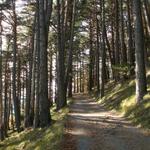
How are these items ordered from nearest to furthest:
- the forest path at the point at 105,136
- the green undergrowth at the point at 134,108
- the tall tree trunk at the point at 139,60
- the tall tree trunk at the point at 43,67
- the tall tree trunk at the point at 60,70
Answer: the forest path at the point at 105,136 → the green undergrowth at the point at 134,108 → the tall tree trunk at the point at 43,67 → the tall tree trunk at the point at 139,60 → the tall tree trunk at the point at 60,70

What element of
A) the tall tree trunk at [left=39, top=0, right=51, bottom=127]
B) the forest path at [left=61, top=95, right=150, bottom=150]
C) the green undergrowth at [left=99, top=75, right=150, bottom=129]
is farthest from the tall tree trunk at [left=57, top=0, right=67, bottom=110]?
the forest path at [left=61, top=95, right=150, bottom=150]

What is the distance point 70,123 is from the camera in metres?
16.1

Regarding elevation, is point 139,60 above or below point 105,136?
above

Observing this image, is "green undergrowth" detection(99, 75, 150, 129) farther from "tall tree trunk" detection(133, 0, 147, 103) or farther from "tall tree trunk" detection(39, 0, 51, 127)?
Answer: "tall tree trunk" detection(39, 0, 51, 127)

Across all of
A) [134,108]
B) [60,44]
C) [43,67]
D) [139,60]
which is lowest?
[134,108]

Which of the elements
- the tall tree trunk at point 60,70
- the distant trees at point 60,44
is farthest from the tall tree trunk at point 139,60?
the tall tree trunk at point 60,70

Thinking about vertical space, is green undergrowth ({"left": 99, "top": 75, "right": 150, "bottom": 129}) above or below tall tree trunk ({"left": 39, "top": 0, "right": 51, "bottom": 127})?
below

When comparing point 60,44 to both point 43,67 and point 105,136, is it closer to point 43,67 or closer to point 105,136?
point 43,67

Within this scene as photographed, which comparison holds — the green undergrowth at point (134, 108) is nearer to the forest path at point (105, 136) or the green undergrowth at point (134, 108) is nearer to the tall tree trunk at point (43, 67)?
the forest path at point (105, 136)

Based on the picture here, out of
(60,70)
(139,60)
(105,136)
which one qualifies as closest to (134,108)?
(139,60)

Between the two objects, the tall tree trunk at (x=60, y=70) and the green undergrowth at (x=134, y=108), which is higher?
the tall tree trunk at (x=60, y=70)

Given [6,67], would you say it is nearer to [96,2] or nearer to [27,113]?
[96,2]

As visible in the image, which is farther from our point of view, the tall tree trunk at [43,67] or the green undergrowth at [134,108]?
the tall tree trunk at [43,67]

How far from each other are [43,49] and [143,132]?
589cm
